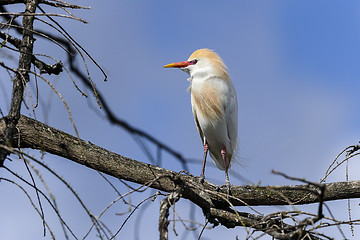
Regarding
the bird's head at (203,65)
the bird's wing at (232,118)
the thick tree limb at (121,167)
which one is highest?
the bird's head at (203,65)

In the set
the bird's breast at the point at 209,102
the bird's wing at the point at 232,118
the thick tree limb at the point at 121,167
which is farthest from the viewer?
the bird's wing at the point at 232,118

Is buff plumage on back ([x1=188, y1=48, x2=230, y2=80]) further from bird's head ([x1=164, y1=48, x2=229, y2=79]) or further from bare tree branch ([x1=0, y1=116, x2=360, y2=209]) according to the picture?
bare tree branch ([x1=0, y1=116, x2=360, y2=209])

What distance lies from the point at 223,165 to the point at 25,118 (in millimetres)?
1970

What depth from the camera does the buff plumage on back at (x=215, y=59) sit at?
4219 mm

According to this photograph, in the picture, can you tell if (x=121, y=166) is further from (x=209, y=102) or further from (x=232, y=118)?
(x=232, y=118)

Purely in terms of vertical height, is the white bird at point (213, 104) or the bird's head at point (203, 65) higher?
the bird's head at point (203, 65)

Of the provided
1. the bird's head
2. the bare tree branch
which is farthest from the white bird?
the bare tree branch

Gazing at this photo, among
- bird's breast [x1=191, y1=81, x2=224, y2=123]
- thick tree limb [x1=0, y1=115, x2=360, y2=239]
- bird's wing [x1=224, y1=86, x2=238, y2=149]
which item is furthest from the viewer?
bird's wing [x1=224, y1=86, x2=238, y2=149]

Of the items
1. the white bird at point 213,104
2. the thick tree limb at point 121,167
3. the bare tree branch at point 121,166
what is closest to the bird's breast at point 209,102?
the white bird at point 213,104

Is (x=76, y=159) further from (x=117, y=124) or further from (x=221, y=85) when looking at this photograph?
(x=221, y=85)

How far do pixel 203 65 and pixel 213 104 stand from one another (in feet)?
1.34

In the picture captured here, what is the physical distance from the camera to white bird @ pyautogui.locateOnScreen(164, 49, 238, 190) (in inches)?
160

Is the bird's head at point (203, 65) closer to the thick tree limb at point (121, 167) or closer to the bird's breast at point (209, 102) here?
the bird's breast at point (209, 102)

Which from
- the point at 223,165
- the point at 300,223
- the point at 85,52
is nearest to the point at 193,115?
the point at 223,165
